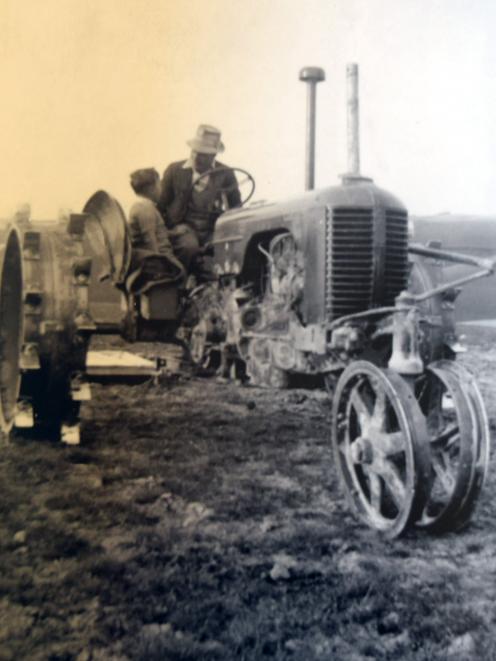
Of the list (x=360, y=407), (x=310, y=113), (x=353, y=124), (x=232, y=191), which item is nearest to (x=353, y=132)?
(x=353, y=124)

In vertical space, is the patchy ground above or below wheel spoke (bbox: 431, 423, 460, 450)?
below

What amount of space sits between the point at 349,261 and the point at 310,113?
784mm

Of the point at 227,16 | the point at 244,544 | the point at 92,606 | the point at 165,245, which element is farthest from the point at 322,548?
the point at 165,245

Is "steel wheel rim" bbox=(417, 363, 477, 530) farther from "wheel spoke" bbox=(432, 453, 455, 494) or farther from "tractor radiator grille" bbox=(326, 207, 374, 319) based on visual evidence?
"tractor radiator grille" bbox=(326, 207, 374, 319)

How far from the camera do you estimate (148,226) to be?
354 cm

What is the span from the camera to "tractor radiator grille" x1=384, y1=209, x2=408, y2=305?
2668 millimetres

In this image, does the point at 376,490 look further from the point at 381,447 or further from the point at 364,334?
the point at 364,334

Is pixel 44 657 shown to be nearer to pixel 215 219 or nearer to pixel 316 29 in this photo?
pixel 316 29

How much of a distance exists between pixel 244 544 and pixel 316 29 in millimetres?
1615

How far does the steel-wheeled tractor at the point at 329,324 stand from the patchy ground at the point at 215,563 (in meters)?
0.16

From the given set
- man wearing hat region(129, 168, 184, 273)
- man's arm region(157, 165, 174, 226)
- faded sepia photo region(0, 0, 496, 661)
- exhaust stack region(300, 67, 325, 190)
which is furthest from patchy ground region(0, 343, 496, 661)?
man's arm region(157, 165, 174, 226)

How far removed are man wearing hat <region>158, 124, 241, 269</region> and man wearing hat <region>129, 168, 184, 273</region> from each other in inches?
7.1

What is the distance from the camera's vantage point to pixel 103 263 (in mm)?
3607

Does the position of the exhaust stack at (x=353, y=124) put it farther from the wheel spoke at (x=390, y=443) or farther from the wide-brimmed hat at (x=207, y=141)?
the wheel spoke at (x=390, y=443)
